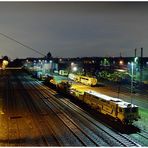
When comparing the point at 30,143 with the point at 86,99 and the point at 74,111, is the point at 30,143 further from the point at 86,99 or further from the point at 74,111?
the point at 86,99

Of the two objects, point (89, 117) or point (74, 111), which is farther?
point (74, 111)

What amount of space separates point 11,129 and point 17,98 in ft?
62.9

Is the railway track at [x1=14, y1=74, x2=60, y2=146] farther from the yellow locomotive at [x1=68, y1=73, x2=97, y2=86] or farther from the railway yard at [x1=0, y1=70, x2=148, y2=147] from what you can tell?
the yellow locomotive at [x1=68, y1=73, x2=97, y2=86]

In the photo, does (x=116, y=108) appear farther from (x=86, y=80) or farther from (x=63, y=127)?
(x=86, y=80)

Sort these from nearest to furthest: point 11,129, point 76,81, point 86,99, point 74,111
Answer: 1. point 11,129
2. point 74,111
3. point 86,99
4. point 76,81

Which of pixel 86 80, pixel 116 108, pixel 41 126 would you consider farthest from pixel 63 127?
pixel 86 80

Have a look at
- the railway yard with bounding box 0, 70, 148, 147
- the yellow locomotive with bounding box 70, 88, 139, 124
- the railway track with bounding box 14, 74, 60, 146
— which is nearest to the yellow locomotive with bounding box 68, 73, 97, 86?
the railway yard with bounding box 0, 70, 148, 147

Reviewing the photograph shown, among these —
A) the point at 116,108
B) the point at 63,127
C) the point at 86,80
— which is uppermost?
the point at 86,80

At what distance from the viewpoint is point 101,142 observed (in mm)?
22016

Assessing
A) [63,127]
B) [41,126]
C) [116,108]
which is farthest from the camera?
[116,108]

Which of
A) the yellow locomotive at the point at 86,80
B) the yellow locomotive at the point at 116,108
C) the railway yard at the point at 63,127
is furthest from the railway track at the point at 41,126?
the yellow locomotive at the point at 86,80

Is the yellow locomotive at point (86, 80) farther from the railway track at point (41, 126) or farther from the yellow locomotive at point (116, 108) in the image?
the yellow locomotive at point (116, 108)

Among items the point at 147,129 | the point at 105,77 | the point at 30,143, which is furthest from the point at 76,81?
the point at 30,143

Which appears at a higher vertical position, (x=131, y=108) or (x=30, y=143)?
(x=131, y=108)
